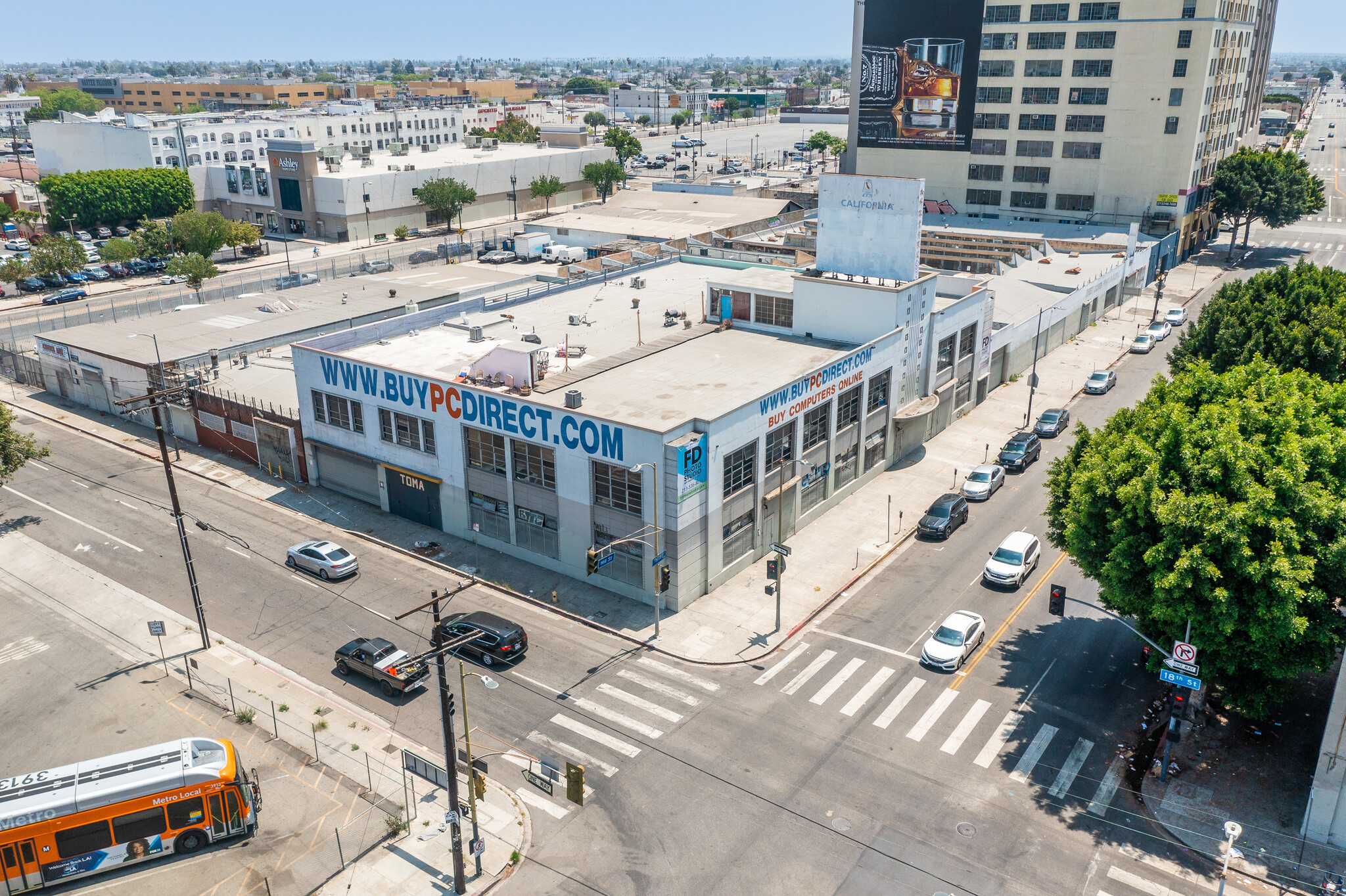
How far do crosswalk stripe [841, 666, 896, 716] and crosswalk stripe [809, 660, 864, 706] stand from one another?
814 mm

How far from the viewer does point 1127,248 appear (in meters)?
97.2

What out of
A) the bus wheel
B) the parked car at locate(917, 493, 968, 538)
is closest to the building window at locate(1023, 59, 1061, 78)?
the parked car at locate(917, 493, 968, 538)

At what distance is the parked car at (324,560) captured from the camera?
4575 centimetres

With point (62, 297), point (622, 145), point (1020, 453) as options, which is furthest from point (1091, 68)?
point (62, 297)

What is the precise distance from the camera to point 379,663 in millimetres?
37344

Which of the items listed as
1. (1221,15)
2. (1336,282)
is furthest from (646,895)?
(1221,15)

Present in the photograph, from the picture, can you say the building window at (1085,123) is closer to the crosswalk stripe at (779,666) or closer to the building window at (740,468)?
the building window at (740,468)

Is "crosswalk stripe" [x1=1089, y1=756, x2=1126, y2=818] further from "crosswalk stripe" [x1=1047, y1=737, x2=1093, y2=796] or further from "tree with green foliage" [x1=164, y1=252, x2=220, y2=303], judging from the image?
"tree with green foliage" [x1=164, y1=252, x2=220, y2=303]

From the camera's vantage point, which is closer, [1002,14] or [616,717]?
[616,717]

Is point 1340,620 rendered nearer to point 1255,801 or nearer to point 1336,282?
point 1255,801

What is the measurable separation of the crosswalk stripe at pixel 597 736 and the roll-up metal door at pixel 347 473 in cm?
2297

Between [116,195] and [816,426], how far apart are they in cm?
12337

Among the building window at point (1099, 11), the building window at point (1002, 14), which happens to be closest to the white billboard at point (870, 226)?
the building window at point (1099, 11)

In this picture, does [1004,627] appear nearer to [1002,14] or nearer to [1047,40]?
[1047,40]
